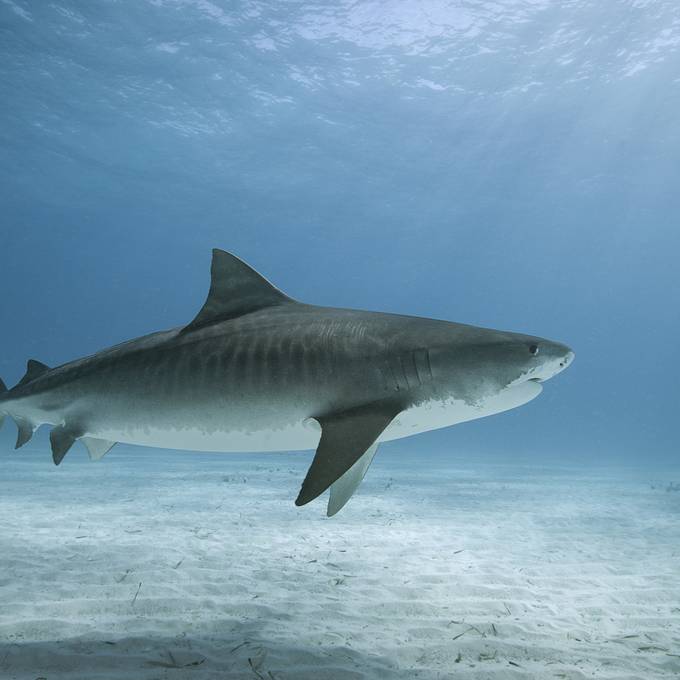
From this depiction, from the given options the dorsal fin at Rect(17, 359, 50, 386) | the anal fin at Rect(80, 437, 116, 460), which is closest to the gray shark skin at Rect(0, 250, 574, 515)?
the anal fin at Rect(80, 437, 116, 460)

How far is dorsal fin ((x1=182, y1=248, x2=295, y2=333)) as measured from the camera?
13.5ft

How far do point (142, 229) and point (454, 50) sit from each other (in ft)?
155

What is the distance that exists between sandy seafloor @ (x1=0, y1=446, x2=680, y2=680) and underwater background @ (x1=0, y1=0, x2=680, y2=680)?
0.04 m

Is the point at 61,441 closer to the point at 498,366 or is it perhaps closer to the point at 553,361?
the point at 498,366

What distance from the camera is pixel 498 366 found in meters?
3.14

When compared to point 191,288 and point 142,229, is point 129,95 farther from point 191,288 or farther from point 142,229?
point 191,288

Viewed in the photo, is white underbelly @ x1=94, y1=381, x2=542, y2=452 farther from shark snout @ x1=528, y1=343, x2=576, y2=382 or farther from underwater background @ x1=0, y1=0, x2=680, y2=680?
underwater background @ x1=0, y1=0, x2=680, y2=680

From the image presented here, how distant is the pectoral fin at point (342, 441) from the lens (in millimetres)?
2764

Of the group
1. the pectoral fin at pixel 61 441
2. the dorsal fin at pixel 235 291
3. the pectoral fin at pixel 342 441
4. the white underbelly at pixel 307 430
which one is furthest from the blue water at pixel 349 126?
the pectoral fin at pixel 342 441

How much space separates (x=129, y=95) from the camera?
25859 mm

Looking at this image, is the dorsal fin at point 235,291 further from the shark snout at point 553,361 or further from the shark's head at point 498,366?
the shark snout at point 553,361

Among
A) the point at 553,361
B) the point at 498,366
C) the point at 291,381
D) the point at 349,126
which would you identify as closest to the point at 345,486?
the point at 291,381

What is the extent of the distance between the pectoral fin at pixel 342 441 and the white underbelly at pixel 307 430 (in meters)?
0.21

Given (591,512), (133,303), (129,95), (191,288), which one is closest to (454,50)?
(129,95)
